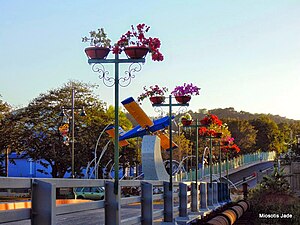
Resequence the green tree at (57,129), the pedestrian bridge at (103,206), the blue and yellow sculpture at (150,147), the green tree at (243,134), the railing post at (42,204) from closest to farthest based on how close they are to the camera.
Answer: the pedestrian bridge at (103,206), the railing post at (42,204), the blue and yellow sculpture at (150,147), the green tree at (57,129), the green tree at (243,134)

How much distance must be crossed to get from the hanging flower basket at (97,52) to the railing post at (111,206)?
3.54m

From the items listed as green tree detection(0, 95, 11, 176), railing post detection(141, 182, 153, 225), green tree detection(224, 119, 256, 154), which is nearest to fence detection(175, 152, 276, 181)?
green tree detection(224, 119, 256, 154)

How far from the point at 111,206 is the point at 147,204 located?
2520 mm

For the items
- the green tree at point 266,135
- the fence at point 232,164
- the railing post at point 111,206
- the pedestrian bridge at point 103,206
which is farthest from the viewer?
the green tree at point 266,135

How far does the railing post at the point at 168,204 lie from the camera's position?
16531 millimetres

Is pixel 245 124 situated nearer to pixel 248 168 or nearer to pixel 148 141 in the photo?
pixel 248 168

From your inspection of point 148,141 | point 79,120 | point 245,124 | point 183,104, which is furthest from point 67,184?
point 245,124

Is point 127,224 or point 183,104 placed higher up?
point 183,104

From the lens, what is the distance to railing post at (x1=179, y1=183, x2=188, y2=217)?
1874 cm

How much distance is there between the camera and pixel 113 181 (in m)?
11.6

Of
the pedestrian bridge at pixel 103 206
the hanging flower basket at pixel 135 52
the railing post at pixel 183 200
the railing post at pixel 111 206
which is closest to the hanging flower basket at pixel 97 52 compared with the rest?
the hanging flower basket at pixel 135 52

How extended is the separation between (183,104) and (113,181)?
533 inches

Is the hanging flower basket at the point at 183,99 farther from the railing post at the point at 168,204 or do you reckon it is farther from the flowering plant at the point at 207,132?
the flowering plant at the point at 207,132

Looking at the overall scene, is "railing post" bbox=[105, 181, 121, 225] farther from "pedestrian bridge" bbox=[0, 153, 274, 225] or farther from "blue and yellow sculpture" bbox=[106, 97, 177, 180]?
"blue and yellow sculpture" bbox=[106, 97, 177, 180]
